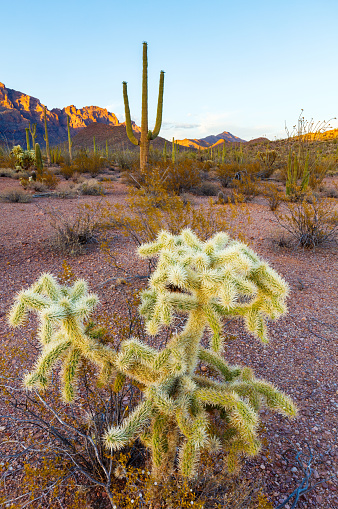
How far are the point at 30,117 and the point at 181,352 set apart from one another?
137234 millimetres

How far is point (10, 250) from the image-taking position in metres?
6.04

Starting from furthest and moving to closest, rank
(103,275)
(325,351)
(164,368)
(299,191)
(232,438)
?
1. (299,191)
2. (103,275)
3. (325,351)
4. (232,438)
5. (164,368)

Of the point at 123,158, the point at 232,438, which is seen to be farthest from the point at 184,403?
the point at 123,158

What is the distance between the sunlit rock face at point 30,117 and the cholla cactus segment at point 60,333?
101268 millimetres

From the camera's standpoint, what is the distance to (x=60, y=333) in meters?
1.89

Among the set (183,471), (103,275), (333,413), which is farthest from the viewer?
(103,275)

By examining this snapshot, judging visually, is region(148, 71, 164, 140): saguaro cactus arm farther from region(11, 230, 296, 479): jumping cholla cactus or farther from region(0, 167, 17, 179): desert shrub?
region(11, 230, 296, 479): jumping cholla cactus

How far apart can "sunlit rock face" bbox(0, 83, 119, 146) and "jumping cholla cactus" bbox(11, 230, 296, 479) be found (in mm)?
101427

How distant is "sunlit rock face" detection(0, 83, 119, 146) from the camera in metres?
95.0

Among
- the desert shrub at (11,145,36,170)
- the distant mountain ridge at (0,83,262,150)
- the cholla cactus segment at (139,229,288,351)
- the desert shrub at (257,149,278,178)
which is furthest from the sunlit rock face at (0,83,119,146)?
the cholla cactus segment at (139,229,288,351)

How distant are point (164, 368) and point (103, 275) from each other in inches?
139

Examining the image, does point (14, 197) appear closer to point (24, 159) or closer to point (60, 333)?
point (24, 159)

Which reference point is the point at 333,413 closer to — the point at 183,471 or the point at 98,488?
the point at 183,471

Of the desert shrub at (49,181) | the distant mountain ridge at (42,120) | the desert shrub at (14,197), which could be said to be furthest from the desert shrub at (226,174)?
the distant mountain ridge at (42,120)
